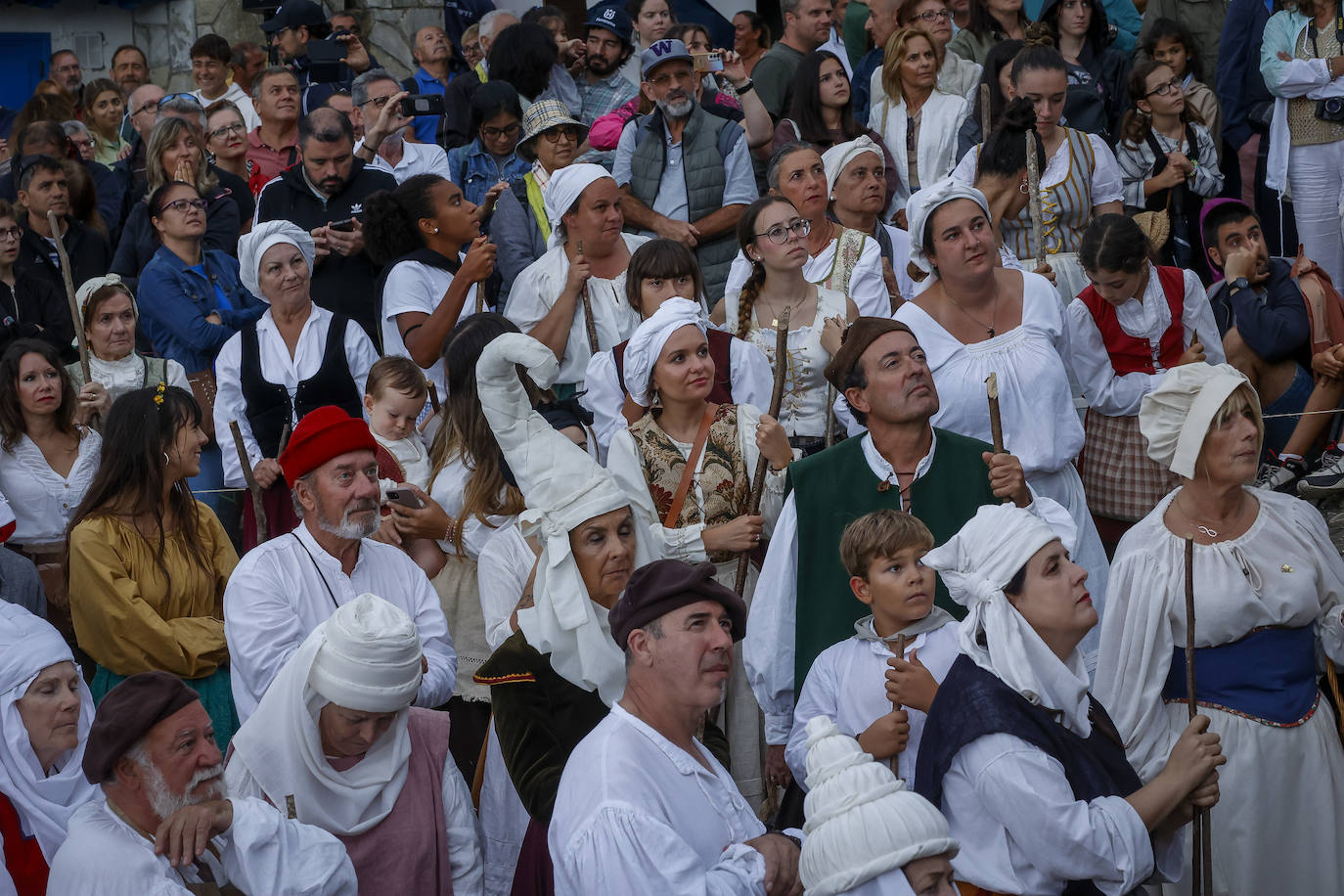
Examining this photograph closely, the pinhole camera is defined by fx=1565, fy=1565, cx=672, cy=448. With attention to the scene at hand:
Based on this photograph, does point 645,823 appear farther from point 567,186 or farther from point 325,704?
point 567,186

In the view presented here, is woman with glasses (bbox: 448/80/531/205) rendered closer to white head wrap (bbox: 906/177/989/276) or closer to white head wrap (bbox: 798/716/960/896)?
white head wrap (bbox: 906/177/989/276)

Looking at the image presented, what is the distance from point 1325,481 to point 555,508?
11.2 ft

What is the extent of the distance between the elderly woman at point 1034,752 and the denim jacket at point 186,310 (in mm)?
4870

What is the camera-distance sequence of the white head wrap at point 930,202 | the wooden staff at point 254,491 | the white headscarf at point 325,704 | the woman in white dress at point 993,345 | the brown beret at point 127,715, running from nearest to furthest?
1. the brown beret at point 127,715
2. the white headscarf at point 325,704
3. the woman in white dress at point 993,345
4. the white head wrap at point 930,202
5. the wooden staff at point 254,491

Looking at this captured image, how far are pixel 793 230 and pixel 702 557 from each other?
1646 millimetres

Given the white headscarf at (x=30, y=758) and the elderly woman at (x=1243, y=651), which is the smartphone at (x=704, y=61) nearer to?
the elderly woman at (x=1243, y=651)

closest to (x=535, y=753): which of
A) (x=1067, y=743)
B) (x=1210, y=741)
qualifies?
(x=1067, y=743)

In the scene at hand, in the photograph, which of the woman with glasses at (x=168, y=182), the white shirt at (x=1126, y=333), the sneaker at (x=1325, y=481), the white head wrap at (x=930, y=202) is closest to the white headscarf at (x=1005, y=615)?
→ the white head wrap at (x=930, y=202)

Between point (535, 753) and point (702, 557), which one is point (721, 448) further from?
point (535, 753)

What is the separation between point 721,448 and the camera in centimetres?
505


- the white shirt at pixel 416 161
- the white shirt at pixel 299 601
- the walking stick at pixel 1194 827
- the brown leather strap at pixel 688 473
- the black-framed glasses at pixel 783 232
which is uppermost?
the white shirt at pixel 416 161

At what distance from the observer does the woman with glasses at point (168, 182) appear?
825 centimetres

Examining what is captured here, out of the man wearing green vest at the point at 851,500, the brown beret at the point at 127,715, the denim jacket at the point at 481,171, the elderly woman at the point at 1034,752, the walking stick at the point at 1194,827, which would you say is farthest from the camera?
the denim jacket at the point at 481,171

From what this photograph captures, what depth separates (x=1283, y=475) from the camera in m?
6.32
